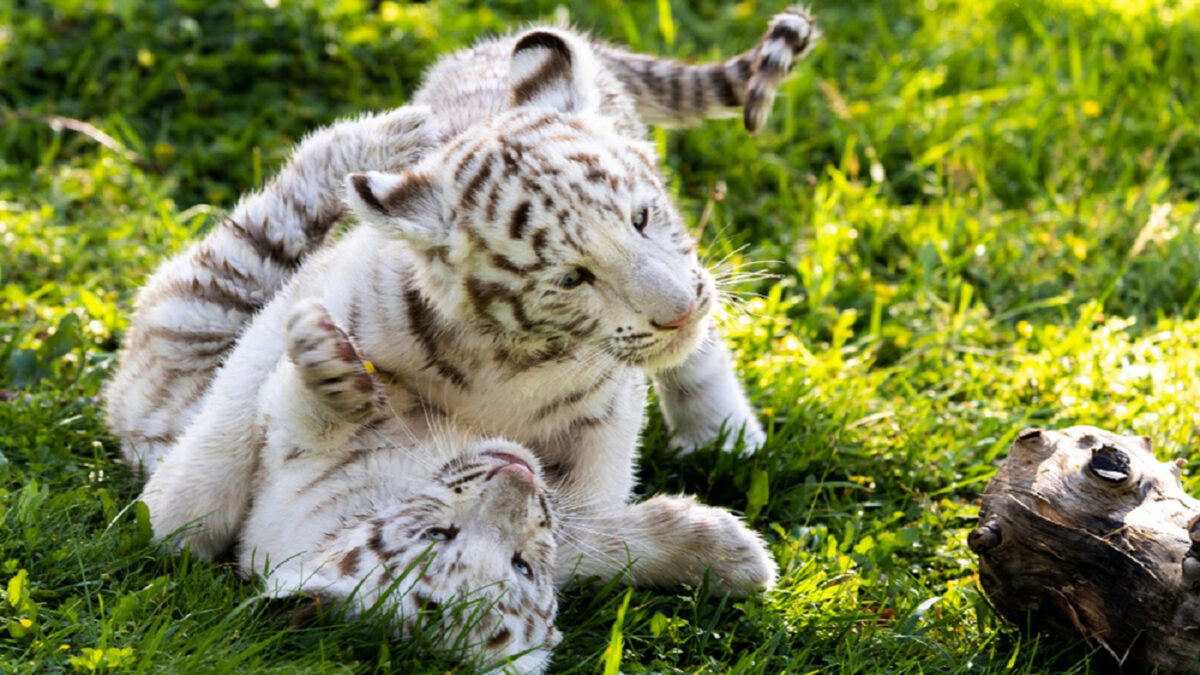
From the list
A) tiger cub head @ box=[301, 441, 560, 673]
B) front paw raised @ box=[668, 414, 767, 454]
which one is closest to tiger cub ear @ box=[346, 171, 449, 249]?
tiger cub head @ box=[301, 441, 560, 673]

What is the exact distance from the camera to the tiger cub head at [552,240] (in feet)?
10.8

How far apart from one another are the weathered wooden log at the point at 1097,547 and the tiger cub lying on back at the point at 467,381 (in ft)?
2.06

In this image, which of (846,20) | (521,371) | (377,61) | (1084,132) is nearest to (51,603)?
(521,371)

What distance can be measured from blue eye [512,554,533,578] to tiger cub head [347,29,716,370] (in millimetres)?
573

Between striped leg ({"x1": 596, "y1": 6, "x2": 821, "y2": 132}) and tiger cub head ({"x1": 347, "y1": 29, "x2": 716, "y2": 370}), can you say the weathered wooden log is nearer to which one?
tiger cub head ({"x1": 347, "y1": 29, "x2": 716, "y2": 370})

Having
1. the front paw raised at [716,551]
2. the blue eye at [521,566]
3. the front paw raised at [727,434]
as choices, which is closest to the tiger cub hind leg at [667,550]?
the front paw raised at [716,551]

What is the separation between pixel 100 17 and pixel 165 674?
14.5ft

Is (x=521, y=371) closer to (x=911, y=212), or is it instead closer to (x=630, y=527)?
(x=630, y=527)

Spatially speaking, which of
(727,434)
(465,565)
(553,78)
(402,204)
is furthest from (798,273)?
(465,565)

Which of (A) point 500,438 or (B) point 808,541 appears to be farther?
(B) point 808,541

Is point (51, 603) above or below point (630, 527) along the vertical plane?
above

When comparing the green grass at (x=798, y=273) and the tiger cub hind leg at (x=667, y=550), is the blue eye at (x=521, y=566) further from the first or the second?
the tiger cub hind leg at (x=667, y=550)

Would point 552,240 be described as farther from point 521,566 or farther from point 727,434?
point 727,434

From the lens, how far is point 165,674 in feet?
9.53
